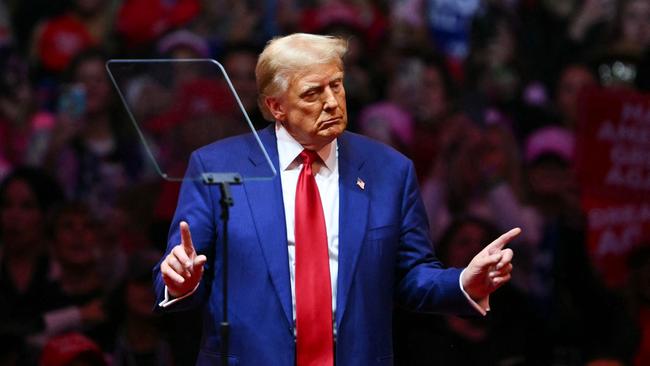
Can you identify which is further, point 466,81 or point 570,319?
point 466,81

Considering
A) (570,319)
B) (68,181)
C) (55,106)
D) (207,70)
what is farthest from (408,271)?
(55,106)

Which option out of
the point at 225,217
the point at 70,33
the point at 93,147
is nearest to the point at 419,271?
the point at 225,217

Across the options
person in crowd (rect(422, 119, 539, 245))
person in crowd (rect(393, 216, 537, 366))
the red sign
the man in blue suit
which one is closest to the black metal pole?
the man in blue suit

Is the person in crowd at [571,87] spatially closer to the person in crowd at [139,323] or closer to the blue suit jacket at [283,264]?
the person in crowd at [139,323]

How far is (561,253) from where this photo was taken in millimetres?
6883

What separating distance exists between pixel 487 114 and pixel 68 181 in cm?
223

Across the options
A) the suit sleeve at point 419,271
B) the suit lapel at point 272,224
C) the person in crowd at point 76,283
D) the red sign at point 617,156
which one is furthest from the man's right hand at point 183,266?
the red sign at point 617,156

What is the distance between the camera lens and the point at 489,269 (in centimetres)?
372

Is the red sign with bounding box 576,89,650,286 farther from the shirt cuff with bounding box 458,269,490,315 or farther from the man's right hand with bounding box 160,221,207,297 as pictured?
the man's right hand with bounding box 160,221,207,297

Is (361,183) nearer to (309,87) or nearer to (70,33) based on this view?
(309,87)

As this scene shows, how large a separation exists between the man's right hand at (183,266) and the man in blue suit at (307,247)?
1.7 inches

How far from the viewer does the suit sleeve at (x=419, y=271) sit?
12.6 feet

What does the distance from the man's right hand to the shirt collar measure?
1.41 ft

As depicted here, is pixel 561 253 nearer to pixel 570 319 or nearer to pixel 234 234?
pixel 570 319
